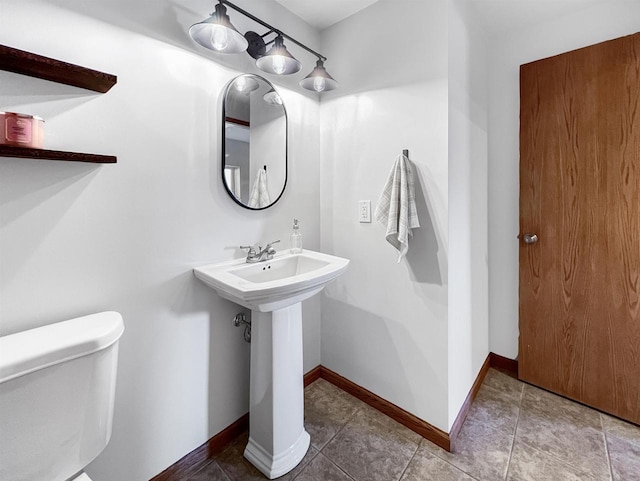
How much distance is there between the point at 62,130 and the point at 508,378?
271cm

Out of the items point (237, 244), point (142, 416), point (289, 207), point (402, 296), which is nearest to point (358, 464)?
point (402, 296)

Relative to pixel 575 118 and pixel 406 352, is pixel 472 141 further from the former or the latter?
pixel 406 352

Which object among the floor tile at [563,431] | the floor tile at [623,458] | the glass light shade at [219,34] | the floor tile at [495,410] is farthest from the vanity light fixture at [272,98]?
the floor tile at [623,458]

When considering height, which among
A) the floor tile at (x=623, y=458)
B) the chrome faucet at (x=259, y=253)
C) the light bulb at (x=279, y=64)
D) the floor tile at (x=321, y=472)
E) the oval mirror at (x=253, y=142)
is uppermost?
the light bulb at (x=279, y=64)

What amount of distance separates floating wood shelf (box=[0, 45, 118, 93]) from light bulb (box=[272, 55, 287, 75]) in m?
0.73

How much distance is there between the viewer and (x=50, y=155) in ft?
2.72

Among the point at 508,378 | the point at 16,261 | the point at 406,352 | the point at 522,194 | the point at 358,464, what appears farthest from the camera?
the point at 508,378

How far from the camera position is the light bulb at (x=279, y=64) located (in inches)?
54.2

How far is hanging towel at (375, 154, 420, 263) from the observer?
1397 mm

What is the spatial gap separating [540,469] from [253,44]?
2420 mm

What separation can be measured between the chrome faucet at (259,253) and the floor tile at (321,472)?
3.26 ft

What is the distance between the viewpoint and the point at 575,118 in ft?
5.27

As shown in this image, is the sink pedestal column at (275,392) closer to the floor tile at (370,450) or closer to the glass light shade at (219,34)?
Result: the floor tile at (370,450)

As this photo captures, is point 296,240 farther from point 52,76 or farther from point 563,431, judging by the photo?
→ point 563,431
